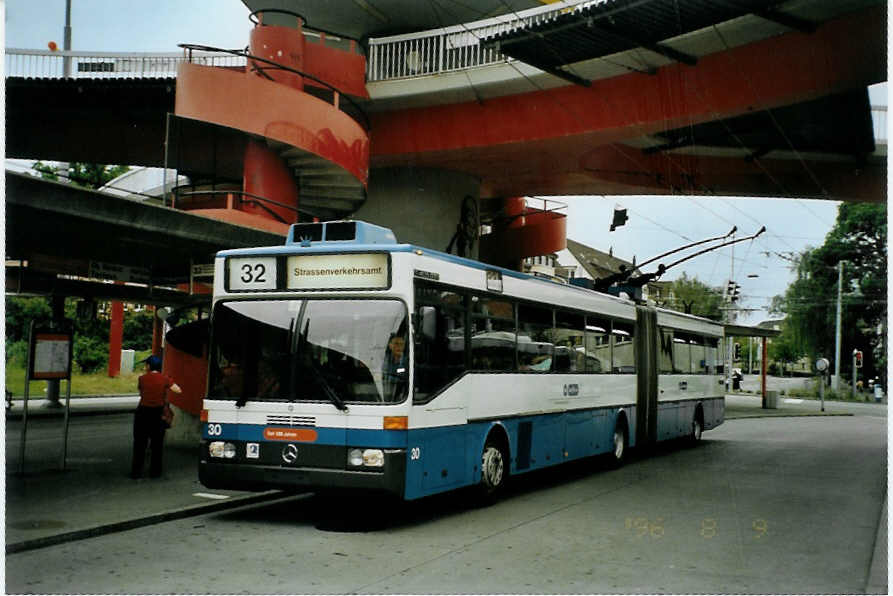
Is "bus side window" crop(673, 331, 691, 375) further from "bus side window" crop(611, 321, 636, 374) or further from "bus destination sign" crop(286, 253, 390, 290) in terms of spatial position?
"bus destination sign" crop(286, 253, 390, 290)

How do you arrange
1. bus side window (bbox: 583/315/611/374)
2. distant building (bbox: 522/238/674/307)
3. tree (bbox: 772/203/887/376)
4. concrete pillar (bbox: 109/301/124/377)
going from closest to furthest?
1. bus side window (bbox: 583/315/611/374)
2. tree (bbox: 772/203/887/376)
3. concrete pillar (bbox: 109/301/124/377)
4. distant building (bbox: 522/238/674/307)

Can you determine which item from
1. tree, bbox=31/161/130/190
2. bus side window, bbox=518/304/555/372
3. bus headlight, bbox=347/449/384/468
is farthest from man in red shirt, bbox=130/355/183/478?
tree, bbox=31/161/130/190

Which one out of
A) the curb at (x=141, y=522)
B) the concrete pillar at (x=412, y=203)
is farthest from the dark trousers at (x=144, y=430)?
the concrete pillar at (x=412, y=203)

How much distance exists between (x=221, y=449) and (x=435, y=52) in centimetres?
1753

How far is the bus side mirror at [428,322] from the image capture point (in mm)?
10016

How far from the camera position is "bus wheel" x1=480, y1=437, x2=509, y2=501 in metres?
11.5

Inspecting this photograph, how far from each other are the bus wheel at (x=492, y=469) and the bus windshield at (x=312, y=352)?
232cm

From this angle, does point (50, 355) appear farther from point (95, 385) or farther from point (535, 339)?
point (95, 385)

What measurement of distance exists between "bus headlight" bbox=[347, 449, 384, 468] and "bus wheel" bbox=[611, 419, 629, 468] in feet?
26.0

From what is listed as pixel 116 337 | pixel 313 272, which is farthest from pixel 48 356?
pixel 116 337

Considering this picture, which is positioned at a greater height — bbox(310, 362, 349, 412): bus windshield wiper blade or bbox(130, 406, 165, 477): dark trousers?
bbox(310, 362, 349, 412): bus windshield wiper blade

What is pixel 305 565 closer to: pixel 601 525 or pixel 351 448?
pixel 351 448

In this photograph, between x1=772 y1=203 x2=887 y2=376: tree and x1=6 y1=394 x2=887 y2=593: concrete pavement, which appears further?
x1=772 y1=203 x2=887 y2=376: tree

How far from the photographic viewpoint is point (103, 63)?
85.9 ft
